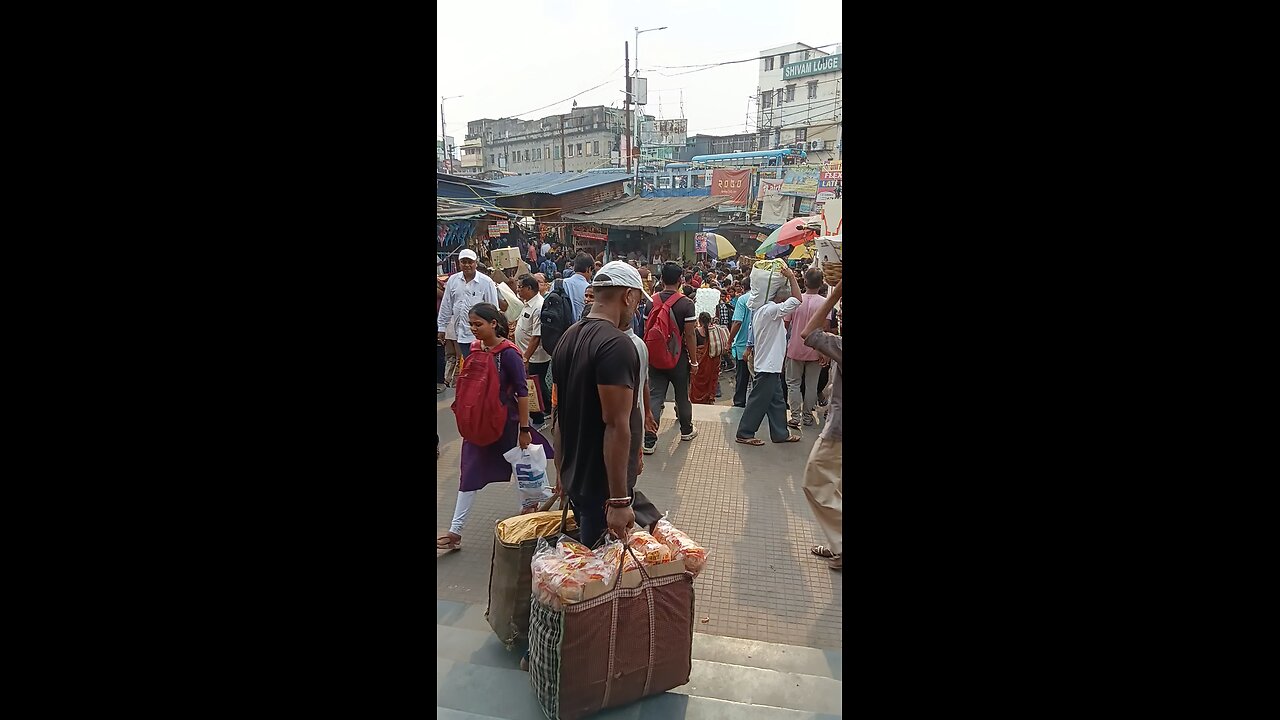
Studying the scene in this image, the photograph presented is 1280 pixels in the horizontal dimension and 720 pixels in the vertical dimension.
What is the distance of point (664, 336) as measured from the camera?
5.93 m

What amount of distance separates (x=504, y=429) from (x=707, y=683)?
6.39ft

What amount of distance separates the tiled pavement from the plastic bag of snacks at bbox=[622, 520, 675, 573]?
2.27 ft

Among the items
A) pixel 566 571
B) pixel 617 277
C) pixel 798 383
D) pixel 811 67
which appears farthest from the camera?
pixel 811 67

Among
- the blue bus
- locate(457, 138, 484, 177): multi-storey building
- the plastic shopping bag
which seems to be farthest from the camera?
locate(457, 138, 484, 177): multi-storey building

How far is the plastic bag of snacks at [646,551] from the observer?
8.64 feet

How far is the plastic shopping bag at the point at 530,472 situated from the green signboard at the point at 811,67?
5403 cm

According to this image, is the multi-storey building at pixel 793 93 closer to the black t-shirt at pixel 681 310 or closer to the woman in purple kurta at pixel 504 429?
the black t-shirt at pixel 681 310

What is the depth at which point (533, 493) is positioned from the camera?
14.1ft

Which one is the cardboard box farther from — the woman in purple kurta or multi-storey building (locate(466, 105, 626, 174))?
multi-storey building (locate(466, 105, 626, 174))

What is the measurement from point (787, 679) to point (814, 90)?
58.3 metres

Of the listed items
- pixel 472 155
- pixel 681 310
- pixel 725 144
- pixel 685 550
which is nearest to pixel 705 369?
pixel 681 310

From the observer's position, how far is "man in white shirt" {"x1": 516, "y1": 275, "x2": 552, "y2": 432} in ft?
19.3

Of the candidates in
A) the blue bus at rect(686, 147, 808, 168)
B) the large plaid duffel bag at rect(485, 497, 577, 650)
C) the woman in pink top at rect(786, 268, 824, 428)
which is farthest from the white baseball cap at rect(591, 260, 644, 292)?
the blue bus at rect(686, 147, 808, 168)

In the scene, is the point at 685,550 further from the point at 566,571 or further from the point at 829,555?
the point at 829,555
